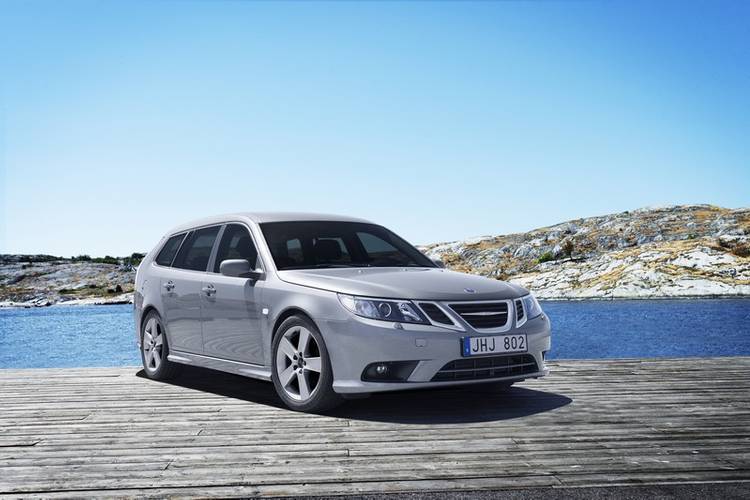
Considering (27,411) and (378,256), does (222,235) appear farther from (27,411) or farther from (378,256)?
(27,411)

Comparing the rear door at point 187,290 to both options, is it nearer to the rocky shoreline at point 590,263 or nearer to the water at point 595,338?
the water at point 595,338

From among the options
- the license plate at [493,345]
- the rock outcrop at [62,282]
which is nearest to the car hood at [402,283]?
the license plate at [493,345]

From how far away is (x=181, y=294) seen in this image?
296 inches

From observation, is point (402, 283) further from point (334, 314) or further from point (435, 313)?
point (334, 314)

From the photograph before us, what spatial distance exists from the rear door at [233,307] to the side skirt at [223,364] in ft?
0.17

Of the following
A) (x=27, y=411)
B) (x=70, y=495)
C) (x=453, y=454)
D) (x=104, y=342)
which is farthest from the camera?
(x=104, y=342)

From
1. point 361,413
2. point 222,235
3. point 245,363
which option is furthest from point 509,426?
point 222,235

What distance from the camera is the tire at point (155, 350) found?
7891mm

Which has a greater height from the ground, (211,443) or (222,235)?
(222,235)

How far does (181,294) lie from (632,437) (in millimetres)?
4600

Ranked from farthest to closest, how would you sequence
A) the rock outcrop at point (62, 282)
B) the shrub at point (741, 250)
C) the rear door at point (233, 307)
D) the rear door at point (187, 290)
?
the rock outcrop at point (62, 282)
the shrub at point (741, 250)
the rear door at point (187, 290)
the rear door at point (233, 307)

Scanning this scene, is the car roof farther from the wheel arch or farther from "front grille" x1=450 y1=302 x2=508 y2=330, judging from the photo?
"front grille" x1=450 y1=302 x2=508 y2=330

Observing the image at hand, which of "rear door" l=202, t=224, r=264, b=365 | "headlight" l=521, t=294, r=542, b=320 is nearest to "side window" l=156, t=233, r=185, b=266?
"rear door" l=202, t=224, r=264, b=365

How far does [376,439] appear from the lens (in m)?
4.69
